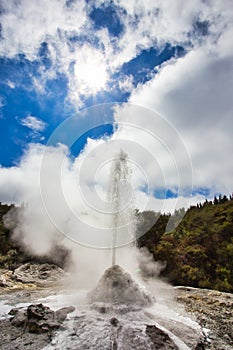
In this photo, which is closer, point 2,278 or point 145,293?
point 145,293

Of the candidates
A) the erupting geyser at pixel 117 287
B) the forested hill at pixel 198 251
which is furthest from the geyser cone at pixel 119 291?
the forested hill at pixel 198 251

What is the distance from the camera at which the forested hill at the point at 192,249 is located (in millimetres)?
22609

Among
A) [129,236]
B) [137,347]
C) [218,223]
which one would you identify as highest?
[218,223]

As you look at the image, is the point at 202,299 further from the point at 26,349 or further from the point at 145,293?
the point at 26,349

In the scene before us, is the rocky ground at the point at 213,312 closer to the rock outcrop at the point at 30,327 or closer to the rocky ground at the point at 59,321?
the rocky ground at the point at 59,321

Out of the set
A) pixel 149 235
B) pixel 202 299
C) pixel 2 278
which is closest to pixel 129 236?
pixel 149 235

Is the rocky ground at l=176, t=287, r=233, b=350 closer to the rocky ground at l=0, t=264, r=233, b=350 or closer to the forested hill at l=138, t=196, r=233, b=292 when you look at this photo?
the rocky ground at l=0, t=264, r=233, b=350

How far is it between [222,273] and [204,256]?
8.74 ft

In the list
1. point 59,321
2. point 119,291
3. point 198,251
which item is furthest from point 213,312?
point 198,251

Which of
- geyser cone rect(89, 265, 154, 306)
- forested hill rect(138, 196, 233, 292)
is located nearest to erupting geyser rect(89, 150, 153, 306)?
geyser cone rect(89, 265, 154, 306)

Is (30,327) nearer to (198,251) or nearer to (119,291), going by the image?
(119,291)

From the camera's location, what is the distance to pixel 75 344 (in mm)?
9227

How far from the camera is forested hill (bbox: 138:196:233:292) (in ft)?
73.4

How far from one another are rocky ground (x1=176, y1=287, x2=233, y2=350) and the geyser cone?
110 inches
